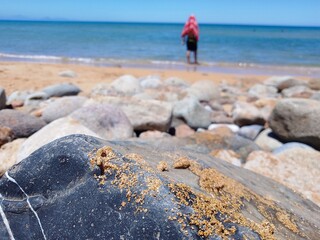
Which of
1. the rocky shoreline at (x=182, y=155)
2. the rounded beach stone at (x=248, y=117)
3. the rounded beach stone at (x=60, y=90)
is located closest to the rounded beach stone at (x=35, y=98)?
the rocky shoreline at (x=182, y=155)

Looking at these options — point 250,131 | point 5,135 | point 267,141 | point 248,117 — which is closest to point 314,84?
point 248,117

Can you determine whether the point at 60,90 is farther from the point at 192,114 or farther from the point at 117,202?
the point at 117,202

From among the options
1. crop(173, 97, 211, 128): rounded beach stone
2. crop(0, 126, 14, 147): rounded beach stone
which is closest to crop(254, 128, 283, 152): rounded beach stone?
crop(173, 97, 211, 128): rounded beach stone

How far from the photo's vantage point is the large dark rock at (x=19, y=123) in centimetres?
383

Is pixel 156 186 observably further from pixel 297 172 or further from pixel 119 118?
pixel 119 118

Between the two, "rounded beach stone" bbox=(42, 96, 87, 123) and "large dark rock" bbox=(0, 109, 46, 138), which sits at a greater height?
"large dark rock" bbox=(0, 109, 46, 138)

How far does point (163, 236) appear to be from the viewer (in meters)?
1.37

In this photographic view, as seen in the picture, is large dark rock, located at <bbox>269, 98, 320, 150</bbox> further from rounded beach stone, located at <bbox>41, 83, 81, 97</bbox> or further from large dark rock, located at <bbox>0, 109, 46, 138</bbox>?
rounded beach stone, located at <bbox>41, 83, 81, 97</bbox>

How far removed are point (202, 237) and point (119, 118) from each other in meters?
2.98

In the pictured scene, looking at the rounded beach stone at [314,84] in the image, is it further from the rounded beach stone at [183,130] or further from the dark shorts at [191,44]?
the rounded beach stone at [183,130]

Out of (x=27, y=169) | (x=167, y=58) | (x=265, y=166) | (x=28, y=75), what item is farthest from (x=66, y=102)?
(x=167, y=58)

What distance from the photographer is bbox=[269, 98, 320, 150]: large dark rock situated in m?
4.52

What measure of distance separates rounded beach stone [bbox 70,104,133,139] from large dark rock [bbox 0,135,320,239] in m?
2.17

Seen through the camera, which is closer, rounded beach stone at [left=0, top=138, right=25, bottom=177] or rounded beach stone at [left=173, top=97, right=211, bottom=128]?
rounded beach stone at [left=0, top=138, right=25, bottom=177]
